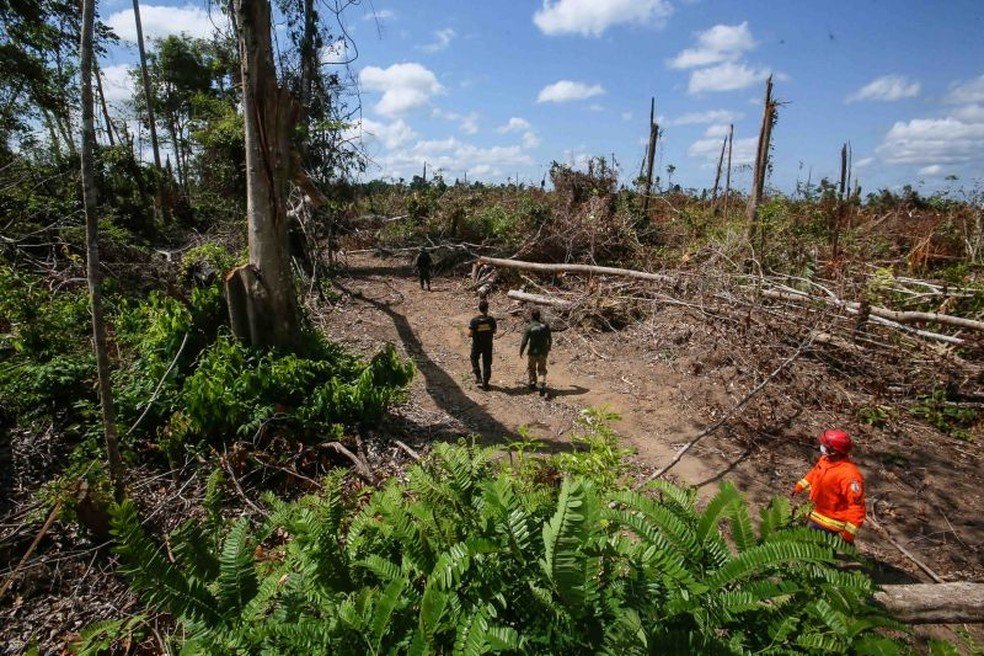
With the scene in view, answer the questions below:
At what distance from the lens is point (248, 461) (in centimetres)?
454

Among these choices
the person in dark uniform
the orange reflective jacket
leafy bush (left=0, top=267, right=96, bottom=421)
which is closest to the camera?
the orange reflective jacket

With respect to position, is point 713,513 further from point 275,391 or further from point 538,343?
point 538,343

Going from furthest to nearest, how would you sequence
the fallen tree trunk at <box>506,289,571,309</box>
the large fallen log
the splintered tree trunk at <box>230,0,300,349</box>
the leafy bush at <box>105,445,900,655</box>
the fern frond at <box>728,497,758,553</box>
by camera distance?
1. the fallen tree trunk at <box>506,289,571,309</box>
2. the splintered tree trunk at <box>230,0,300,349</box>
3. the large fallen log
4. the fern frond at <box>728,497,758,553</box>
5. the leafy bush at <box>105,445,900,655</box>

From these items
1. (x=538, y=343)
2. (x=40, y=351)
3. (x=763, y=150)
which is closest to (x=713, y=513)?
(x=538, y=343)

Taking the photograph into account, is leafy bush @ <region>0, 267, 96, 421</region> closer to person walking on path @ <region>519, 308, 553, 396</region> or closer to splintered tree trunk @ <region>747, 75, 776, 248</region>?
person walking on path @ <region>519, 308, 553, 396</region>

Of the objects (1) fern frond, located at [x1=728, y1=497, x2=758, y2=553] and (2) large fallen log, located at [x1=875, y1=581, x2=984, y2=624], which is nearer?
(1) fern frond, located at [x1=728, y1=497, x2=758, y2=553]

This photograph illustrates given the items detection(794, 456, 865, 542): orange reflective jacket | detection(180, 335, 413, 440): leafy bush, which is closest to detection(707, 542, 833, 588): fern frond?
detection(794, 456, 865, 542): orange reflective jacket

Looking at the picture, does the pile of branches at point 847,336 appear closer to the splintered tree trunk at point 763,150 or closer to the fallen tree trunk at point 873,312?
the fallen tree trunk at point 873,312

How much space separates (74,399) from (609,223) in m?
11.6

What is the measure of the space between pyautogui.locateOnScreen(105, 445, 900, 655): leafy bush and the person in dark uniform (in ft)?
17.0

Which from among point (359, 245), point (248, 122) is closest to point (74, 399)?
point (248, 122)

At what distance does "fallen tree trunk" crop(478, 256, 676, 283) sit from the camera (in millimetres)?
10148

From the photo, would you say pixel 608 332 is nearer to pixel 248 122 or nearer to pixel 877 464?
pixel 877 464

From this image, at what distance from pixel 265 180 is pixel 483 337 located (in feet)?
11.6
